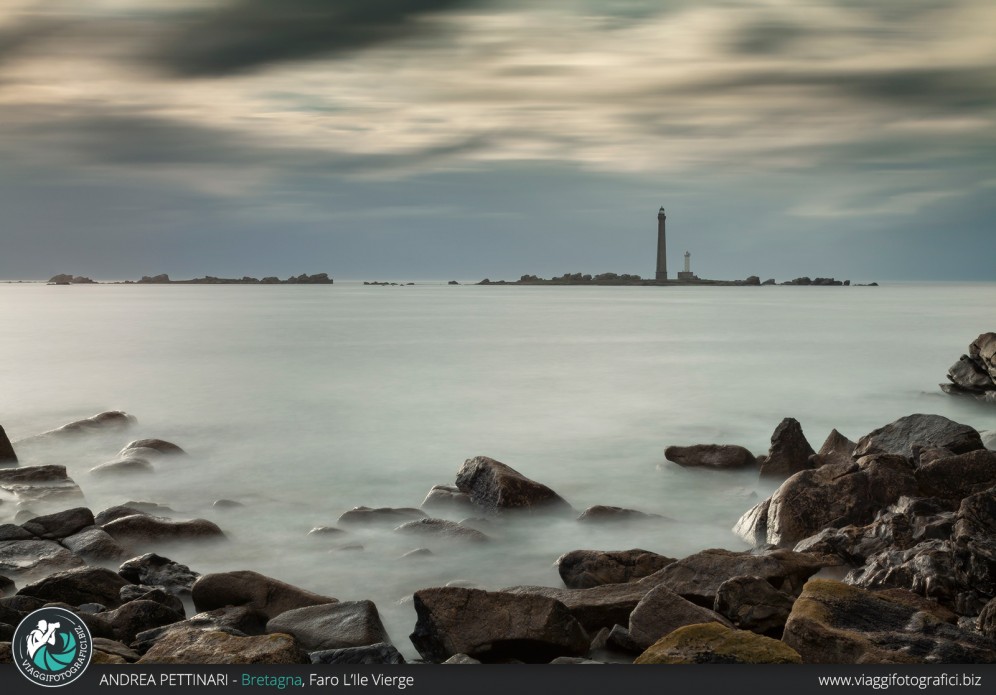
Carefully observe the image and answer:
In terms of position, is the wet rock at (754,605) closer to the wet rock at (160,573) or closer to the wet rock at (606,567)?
the wet rock at (606,567)

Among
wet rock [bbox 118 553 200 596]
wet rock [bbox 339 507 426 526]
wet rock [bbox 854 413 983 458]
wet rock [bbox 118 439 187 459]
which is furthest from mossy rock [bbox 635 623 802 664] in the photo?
wet rock [bbox 118 439 187 459]

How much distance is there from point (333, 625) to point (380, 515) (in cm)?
283

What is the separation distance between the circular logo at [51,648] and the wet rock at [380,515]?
3955 mm

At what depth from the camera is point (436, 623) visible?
4719mm

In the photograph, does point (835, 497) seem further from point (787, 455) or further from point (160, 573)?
point (160, 573)

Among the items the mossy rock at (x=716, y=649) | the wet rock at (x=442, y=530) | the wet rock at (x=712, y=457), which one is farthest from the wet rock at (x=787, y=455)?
the mossy rock at (x=716, y=649)

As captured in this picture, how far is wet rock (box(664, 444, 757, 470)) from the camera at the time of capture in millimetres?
9484

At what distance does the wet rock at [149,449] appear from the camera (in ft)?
33.4

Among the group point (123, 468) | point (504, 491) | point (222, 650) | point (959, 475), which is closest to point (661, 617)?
point (222, 650)

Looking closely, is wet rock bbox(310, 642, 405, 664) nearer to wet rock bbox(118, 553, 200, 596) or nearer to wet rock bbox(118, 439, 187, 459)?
wet rock bbox(118, 553, 200, 596)

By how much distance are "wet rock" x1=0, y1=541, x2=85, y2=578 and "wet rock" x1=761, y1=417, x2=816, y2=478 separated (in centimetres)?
660

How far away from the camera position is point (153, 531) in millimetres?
6863

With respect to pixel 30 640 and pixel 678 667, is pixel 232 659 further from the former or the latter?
pixel 678 667

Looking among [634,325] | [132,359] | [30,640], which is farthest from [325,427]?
[634,325]
